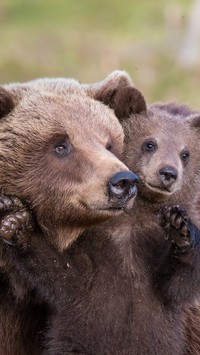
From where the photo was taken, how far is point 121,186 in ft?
22.5

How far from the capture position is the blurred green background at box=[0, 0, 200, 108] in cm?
2053

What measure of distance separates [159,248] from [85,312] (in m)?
0.63

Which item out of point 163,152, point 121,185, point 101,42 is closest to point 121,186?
point 121,185

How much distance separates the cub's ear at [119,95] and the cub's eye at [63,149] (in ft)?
1.82

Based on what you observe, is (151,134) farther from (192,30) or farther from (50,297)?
(192,30)

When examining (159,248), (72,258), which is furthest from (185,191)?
(72,258)

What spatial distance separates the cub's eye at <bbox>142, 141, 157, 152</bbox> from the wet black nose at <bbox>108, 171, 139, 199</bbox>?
0.92m

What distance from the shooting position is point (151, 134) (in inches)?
311

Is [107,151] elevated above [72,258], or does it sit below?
above

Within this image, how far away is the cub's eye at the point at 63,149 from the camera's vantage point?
Result: 7328 millimetres

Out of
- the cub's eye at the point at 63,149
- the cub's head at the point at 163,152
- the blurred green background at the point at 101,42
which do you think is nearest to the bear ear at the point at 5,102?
the cub's eye at the point at 63,149

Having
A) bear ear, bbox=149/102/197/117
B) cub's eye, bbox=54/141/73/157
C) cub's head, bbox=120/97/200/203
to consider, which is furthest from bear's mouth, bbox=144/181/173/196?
bear ear, bbox=149/102/197/117

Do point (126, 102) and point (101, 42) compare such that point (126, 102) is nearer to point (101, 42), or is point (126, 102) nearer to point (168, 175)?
point (168, 175)

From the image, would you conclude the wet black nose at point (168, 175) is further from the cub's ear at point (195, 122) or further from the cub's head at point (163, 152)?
the cub's ear at point (195, 122)
